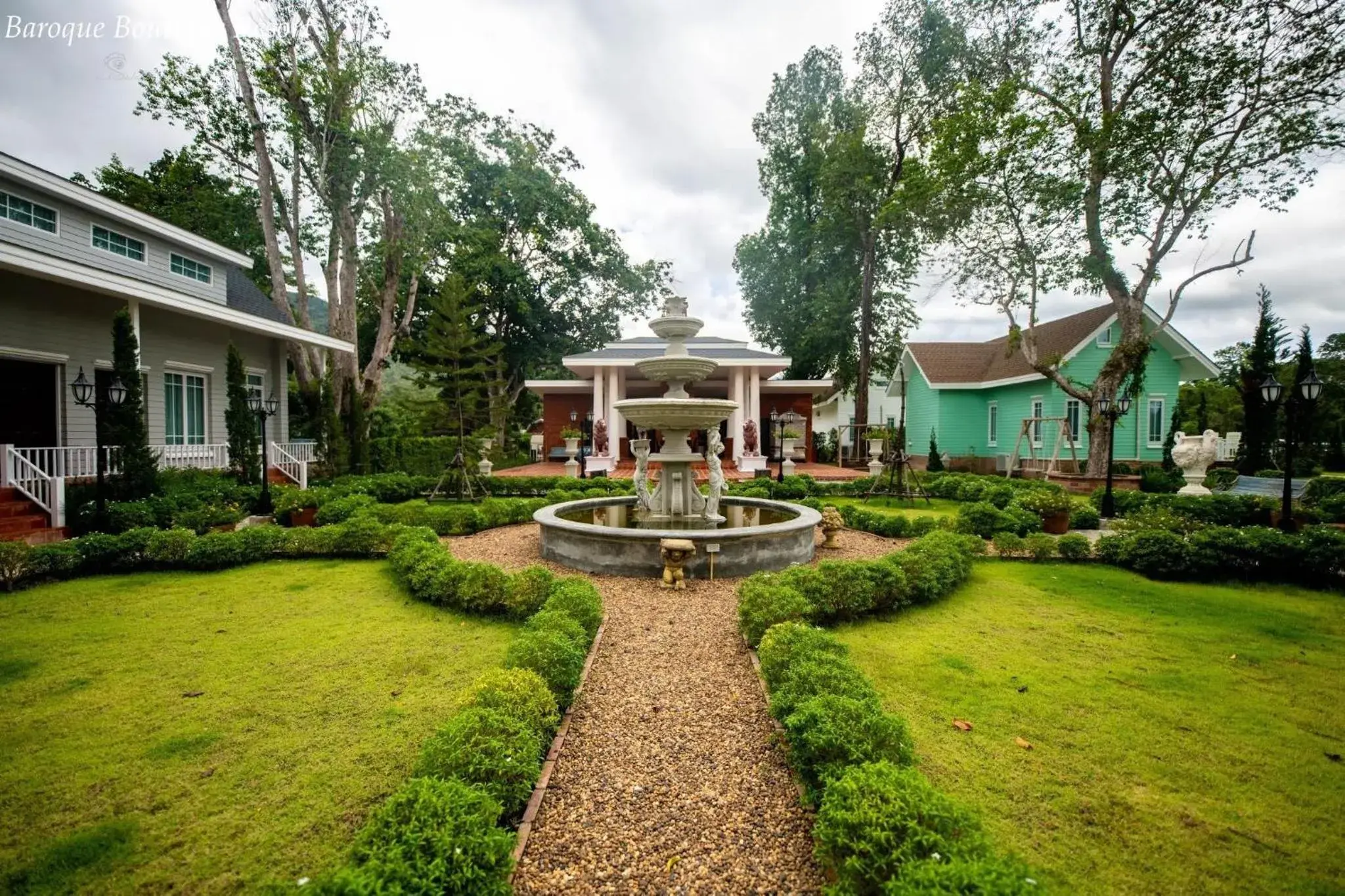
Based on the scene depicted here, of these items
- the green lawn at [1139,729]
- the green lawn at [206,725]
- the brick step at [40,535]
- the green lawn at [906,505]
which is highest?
the brick step at [40,535]

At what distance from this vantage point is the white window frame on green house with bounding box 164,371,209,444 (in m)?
13.5

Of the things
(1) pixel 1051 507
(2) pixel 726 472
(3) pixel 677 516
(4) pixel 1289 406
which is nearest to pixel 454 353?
(2) pixel 726 472

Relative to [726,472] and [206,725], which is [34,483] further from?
[726,472]

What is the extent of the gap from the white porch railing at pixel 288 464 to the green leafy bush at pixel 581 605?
42.3 feet

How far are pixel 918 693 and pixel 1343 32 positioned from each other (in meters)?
20.7

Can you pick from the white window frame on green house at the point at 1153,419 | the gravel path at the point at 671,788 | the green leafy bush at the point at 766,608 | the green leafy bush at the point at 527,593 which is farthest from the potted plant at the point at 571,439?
the white window frame on green house at the point at 1153,419

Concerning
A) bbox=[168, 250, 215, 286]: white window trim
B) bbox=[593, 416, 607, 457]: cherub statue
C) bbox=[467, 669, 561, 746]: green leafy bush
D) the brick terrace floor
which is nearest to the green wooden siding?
the brick terrace floor

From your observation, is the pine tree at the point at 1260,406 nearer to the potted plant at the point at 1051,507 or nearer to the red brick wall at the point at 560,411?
the potted plant at the point at 1051,507

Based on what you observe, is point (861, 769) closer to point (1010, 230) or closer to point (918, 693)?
point (918, 693)

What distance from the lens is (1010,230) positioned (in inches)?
712

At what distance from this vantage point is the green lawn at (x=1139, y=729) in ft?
8.33

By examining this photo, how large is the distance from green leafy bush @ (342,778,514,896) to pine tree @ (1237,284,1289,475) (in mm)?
26167

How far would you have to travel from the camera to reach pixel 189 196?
22.8m

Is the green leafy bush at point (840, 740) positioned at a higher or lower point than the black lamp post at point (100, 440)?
lower
